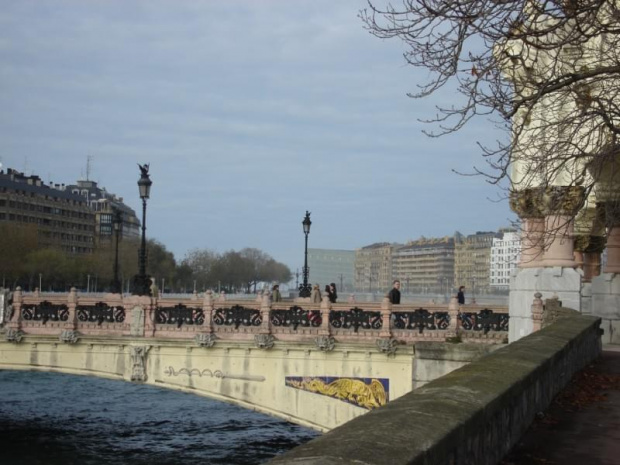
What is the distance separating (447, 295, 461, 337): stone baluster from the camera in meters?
28.5

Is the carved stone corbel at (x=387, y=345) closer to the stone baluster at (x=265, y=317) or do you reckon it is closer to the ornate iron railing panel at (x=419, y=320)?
the ornate iron railing panel at (x=419, y=320)

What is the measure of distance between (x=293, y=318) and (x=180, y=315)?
138 inches

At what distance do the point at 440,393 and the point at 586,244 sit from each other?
26.0m

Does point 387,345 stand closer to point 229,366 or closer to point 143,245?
point 229,366

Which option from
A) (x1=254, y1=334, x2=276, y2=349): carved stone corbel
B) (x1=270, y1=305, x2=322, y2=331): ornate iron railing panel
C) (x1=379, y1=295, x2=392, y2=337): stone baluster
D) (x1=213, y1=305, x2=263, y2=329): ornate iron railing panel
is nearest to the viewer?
(x1=379, y1=295, x2=392, y2=337): stone baluster

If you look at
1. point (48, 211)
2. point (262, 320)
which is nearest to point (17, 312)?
point (262, 320)

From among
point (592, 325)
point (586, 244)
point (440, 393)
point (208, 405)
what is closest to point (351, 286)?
point (208, 405)

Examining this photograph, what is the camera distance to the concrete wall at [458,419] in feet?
14.4

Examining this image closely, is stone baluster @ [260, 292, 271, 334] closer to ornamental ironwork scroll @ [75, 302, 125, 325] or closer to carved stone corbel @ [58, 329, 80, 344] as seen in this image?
ornamental ironwork scroll @ [75, 302, 125, 325]

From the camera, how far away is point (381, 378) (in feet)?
95.4

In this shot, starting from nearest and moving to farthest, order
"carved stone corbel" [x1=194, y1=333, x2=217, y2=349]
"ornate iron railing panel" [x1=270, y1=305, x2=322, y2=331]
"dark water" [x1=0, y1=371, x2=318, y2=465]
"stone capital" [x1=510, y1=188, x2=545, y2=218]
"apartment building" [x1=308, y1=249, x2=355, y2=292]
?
"stone capital" [x1=510, y1=188, x2=545, y2=218]
"ornate iron railing panel" [x1=270, y1=305, x2=322, y2=331]
"carved stone corbel" [x1=194, y1=333, x2=217, y2=349]
"dark water" [x1=0, y1=371, x2=318, y2=465]
"apartment building" [x1=308, y1=249, x2=355, y2=292]

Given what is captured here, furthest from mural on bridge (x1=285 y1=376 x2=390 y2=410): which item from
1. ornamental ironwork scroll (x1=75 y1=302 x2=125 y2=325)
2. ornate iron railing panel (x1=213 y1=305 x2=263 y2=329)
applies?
ornamental ironwork scroll (x1=75 y1=302 x2=125 y2=325)

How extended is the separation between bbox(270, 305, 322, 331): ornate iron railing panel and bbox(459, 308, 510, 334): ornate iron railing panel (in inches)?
178

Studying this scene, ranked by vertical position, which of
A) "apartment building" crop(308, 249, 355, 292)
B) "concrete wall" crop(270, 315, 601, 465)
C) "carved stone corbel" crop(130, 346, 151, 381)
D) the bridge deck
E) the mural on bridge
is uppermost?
→ "apartment building" crop(308, 249, 355, 292)
